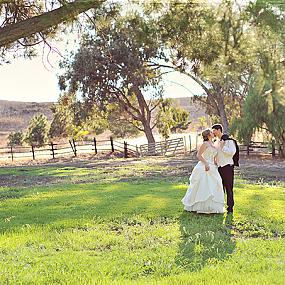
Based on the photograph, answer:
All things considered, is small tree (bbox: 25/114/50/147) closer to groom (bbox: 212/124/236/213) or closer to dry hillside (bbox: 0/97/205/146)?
dry hillside (bbox: 0/97/205/146)

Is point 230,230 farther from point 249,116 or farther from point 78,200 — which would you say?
point 249,116

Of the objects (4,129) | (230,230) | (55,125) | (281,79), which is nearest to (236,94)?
(281,79)

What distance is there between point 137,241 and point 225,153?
10.2 ft

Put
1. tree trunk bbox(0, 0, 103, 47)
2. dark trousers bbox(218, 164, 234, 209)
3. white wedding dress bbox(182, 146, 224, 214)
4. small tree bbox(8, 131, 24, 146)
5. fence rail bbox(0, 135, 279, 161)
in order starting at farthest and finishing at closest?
1. small tree bbox(8, 131, 24, 146)
2. fence rail bbox(0, 135, 279, 161)
3. tree trunk bbox(0, 0, 103, 47)
4. dark trousers bbox(218, 164, 234, 209)
5. white wedding dress bbox(182, 146, 224, 214)

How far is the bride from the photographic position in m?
8.65

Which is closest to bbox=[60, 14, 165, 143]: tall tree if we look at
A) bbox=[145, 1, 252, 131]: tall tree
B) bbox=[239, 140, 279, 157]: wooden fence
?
bbox=[145, 1, 252, 131]: tall tree

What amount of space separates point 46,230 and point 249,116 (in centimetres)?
2433

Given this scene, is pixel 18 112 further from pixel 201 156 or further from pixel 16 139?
pixel 201 156

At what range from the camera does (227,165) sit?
913cm

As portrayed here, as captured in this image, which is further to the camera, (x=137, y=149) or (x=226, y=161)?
(x=137, y=149)

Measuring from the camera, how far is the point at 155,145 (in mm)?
38562

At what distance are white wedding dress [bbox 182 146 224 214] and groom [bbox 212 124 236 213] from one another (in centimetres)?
24

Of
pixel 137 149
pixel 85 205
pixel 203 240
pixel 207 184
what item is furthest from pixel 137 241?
pixel 137 149

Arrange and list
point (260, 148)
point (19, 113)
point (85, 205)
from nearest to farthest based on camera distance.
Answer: point (85, 205) < point (260, 148) < point (19, 113)
